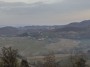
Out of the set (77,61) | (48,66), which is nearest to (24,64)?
(48,66)

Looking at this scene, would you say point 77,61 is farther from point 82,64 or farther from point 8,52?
point 8,52

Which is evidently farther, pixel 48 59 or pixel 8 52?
pixel 48 59

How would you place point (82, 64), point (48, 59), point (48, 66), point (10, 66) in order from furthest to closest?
1. point (48, 59)
2. point (48, 66)
3. point (82, 64)
4. point (10, 66)

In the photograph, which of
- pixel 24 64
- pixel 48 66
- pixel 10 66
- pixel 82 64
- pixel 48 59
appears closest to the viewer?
pixel 10 66

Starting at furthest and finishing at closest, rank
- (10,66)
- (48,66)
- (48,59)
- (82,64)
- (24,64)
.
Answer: (48,59)
(48,66)
(24,64)
(82,64)
(10,66)

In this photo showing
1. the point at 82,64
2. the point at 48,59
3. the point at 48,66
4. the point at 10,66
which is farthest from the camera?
the point at 48,59

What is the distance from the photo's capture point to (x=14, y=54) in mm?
57562

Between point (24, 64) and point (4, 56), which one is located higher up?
point (4, 56)

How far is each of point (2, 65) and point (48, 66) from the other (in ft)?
68.0

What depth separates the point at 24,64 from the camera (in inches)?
2751

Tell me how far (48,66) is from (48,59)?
6765 mm

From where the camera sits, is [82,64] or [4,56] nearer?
[4,56]

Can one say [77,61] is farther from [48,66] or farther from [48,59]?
[48,59]

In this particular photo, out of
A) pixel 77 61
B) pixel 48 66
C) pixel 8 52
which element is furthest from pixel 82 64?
pixel 8 52
